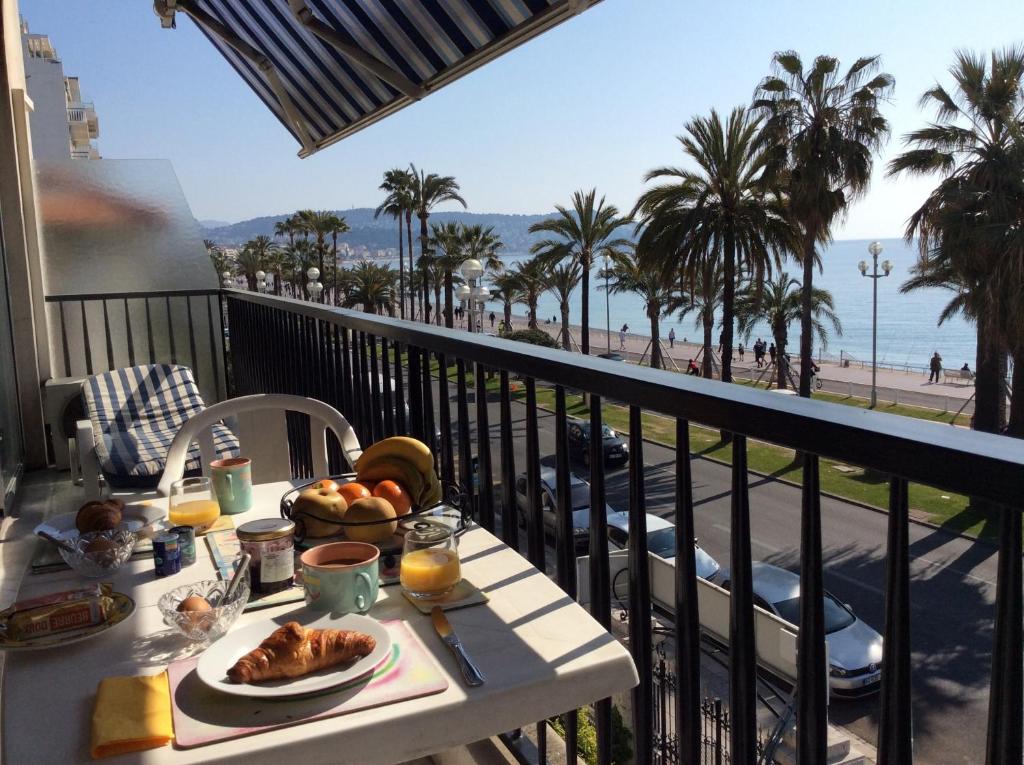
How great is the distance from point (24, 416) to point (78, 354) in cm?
78

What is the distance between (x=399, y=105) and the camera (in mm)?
5238

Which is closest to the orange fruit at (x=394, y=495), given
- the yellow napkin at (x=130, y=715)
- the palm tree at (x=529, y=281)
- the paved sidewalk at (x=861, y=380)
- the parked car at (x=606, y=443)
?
the yellow napkin at (x=130, y=715)

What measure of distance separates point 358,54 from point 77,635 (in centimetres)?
373

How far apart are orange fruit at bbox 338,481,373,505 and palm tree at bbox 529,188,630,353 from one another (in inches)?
1041

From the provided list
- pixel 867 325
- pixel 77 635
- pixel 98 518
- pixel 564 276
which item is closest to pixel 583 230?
pixel 564 276

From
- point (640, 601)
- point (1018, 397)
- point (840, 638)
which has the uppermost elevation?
point (640, 601)

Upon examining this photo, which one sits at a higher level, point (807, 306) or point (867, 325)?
point (807, 306)

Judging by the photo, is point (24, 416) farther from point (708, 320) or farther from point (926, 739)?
point (708, 320)

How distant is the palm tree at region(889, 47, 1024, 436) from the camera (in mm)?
18984

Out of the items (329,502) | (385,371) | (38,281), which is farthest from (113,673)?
(38,281)

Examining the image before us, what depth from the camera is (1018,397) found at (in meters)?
19.9

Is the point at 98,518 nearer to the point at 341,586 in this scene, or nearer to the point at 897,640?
the point at 341,586

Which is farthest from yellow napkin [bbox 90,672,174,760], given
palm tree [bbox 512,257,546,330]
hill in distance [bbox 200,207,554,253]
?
hill in distance [bbox 200,207,554,253]

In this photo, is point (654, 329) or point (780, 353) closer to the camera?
point (780, 353)
